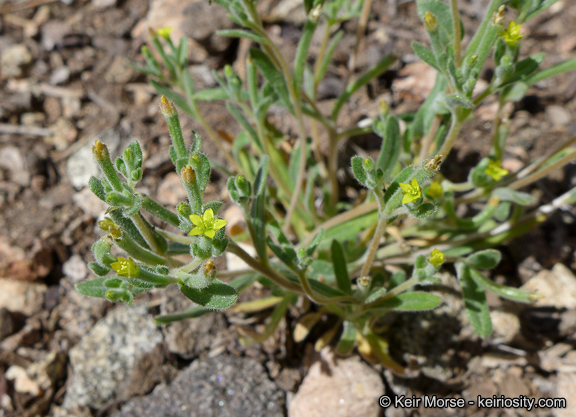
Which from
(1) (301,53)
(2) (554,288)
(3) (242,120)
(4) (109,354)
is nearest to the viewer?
(1) (301,53)

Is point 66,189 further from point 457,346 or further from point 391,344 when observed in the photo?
point 457,346

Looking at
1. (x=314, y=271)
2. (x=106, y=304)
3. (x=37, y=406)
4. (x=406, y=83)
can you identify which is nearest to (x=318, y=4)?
(x=314, y=271)

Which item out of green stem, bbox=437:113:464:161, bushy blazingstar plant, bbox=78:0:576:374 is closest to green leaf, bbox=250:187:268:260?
bushy blazingstar plant, bbox=78:0:576:374

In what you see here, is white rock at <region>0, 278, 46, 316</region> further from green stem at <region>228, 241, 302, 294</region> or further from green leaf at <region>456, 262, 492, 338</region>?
green leaf at <region>456, 262, 492, 338</region>

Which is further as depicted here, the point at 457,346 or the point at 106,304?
the point at 106,304

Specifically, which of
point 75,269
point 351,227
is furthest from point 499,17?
point 75,269

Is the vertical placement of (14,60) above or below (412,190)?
above

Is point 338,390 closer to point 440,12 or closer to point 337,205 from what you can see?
point 337,205
